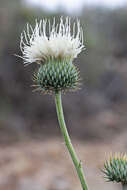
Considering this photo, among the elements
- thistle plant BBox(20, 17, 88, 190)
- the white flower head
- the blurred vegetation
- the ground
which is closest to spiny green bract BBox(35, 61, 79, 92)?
thistle plant BBox(20, 17, 88, 190)

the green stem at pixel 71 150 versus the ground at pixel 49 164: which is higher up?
the ground at pixel 49 164

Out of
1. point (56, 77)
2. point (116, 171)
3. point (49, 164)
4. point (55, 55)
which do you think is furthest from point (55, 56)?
point (49, 164)

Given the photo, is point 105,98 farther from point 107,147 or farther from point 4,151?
point 4,151

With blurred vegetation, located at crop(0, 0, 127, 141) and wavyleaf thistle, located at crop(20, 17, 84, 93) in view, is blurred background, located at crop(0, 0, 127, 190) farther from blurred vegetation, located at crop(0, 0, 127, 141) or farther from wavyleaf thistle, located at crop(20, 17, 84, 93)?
wavyleaf thistle, located at crop(20, 17, 84, 93)

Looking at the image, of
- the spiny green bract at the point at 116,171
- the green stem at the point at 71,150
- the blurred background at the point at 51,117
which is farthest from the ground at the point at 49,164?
the green stem at the point at 71,150

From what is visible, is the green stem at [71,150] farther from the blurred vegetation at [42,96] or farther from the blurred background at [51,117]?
the blurred vegetation at [42,96]

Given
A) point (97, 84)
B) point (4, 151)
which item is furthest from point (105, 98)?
point (4, 151)

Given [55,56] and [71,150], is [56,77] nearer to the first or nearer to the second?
[55,56]
